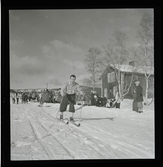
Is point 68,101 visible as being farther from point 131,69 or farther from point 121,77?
→ point 131,69

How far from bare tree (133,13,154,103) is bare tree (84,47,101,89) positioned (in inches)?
21.0

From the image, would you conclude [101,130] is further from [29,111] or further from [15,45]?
[15,45]

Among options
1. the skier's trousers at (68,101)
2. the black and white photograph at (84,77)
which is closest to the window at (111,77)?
the black and white photograph at (84,77)

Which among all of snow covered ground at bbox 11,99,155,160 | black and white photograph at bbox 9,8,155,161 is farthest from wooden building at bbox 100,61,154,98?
snow covered ground at bbox 11,99,155,160

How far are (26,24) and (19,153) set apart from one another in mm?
1759

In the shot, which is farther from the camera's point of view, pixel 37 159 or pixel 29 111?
pixel 29 111

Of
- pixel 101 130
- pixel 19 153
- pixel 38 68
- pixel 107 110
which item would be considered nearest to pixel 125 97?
pixel 107 110

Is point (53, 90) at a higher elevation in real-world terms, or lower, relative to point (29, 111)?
higher

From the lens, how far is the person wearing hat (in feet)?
8.52

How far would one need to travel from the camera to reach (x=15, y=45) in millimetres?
2555

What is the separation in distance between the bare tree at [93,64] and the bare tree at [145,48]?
0.53 m

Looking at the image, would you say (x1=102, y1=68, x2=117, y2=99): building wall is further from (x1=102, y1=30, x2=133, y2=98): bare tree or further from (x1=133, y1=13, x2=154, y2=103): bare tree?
(x1=133, y1=13, x2=154, y2=103): bare tree

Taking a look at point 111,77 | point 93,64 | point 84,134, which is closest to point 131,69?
point 111,77

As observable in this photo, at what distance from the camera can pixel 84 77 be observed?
103 inches
